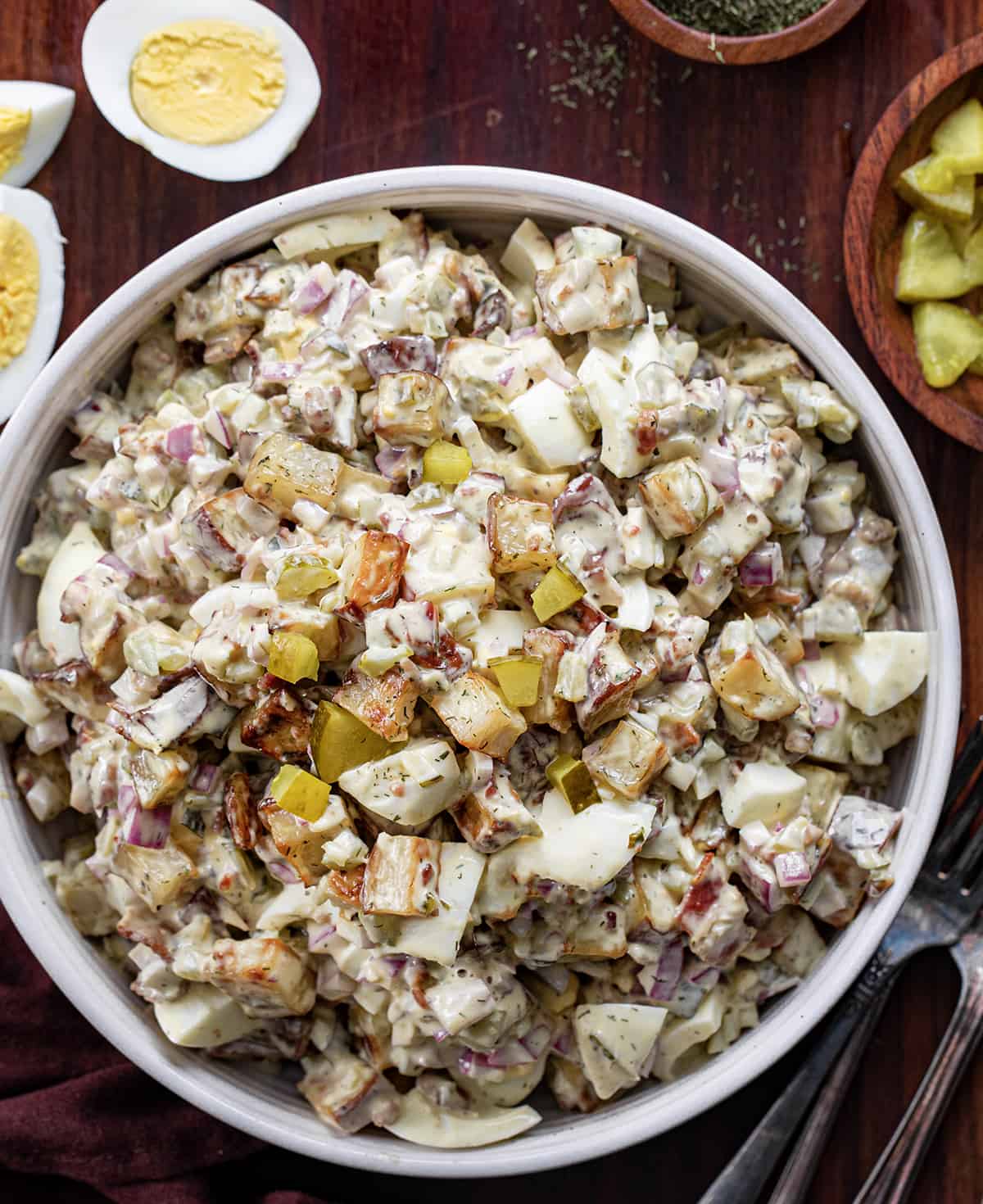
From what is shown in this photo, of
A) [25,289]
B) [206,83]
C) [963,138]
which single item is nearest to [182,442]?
[25,289]

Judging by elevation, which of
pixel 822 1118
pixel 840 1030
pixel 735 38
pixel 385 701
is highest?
pixel 735 38

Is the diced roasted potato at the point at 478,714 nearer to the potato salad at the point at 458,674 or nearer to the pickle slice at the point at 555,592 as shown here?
the potato salad at the point at 458,674

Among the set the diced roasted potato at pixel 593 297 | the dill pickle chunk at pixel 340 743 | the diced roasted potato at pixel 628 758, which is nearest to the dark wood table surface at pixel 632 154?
the diced roasted potato at pixel 593 297

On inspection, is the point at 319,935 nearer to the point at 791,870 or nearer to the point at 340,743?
the point at 340,743

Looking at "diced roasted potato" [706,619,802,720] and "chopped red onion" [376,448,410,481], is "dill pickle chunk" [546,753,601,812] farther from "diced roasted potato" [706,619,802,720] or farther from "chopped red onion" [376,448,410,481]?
"chopped red onion" [376,448,410,481]

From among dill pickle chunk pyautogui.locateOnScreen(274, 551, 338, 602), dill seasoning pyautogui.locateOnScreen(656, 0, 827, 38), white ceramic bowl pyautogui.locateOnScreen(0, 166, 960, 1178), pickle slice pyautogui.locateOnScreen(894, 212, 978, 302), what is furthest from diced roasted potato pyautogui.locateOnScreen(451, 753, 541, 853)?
dill seasoning pyautogui.locateOnScreen(656, 0, 827, 38)

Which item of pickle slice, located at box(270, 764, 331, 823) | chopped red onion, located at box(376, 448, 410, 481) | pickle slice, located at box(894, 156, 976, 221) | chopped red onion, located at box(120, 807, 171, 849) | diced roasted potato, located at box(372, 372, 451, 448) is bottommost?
chopped red onion, located at box(120, 807, 171, 849)
